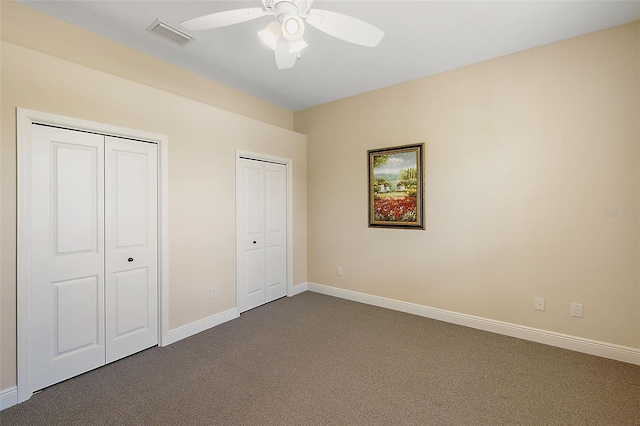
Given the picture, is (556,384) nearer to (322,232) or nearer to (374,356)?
(374,356)

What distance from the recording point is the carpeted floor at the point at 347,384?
6.25 ft

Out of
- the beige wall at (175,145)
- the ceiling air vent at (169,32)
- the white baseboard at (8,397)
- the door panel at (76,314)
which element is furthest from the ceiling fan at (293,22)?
the white baseboard at (8,397)

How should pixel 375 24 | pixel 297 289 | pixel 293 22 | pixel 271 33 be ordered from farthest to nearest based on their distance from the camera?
1. pixel 297 289
2. pixel 375 24
3. pixel 271 33
4. pixel 293 22

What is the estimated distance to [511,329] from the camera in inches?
120

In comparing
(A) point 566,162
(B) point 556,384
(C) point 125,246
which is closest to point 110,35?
(C) point 125,246

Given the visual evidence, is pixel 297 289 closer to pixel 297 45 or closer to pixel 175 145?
pixel 175 145

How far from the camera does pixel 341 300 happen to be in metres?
4.21

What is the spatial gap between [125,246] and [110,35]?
192 centimetres

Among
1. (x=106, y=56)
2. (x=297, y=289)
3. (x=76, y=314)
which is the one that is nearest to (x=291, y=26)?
(x=106, y=56)

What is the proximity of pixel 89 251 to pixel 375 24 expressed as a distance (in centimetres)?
308

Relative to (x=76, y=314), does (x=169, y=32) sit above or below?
above

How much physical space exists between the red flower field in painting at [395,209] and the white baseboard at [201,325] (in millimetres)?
2198

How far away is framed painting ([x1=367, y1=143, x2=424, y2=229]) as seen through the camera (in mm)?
3605

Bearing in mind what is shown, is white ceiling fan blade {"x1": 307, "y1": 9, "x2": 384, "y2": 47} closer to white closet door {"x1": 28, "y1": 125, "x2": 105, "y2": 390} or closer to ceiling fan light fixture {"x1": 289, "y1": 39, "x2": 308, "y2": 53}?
ceiling fan light fixture {"x1": 289, "y1": 39, "x2": 308, "y2": 53}
